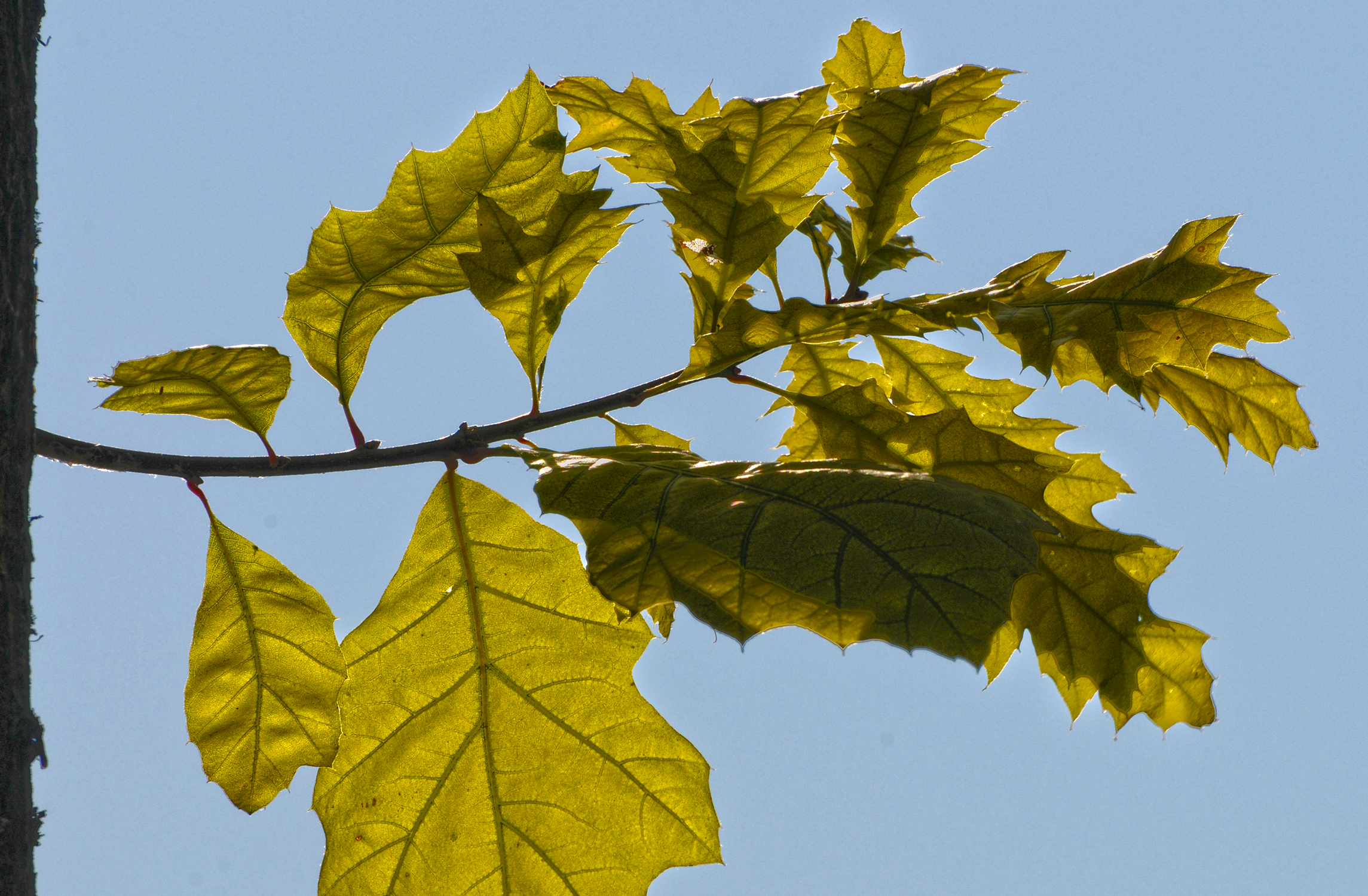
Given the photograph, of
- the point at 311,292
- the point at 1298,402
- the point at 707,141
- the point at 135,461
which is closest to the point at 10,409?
the point at 135,461

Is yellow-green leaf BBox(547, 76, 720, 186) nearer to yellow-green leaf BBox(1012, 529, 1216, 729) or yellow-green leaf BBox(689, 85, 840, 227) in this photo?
yellow-green leaf BBox(689, 85, 840, 227)

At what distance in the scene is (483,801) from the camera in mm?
847

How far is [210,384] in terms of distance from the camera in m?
0.81

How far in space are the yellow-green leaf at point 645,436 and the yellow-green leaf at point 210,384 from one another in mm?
279

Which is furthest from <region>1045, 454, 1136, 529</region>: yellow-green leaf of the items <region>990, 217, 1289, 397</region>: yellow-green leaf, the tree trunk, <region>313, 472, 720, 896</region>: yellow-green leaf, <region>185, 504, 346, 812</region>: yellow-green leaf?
the tree trunk

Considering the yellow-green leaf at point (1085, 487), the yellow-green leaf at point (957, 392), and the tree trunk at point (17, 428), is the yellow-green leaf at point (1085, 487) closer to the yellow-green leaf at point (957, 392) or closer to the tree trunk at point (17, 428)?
the yellow-green leaf at point (957, 392)

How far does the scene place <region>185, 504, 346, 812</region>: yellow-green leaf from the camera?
852 mm

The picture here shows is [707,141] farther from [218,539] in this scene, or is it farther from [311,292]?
[218,539]

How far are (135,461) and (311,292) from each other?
0.60 ft

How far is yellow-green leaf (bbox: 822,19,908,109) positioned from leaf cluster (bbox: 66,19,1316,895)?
5cm

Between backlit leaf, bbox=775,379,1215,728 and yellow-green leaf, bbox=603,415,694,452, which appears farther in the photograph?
yellow-green leaf, bbox=603,415,694,452

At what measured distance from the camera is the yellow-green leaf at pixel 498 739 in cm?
83

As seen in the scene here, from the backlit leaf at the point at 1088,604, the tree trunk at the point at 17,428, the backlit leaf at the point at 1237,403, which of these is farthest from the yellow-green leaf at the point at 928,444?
the tree trunk at the point at 17,428

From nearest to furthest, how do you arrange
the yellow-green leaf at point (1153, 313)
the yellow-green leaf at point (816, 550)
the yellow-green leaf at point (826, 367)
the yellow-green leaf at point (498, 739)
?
the yellow-green leaf at point (816, 550) → the yellow-green leaf at point (1153, 313) → the yellow-green leaf at point (498, 739) → the yellow-green leaf at point (826, 367)
